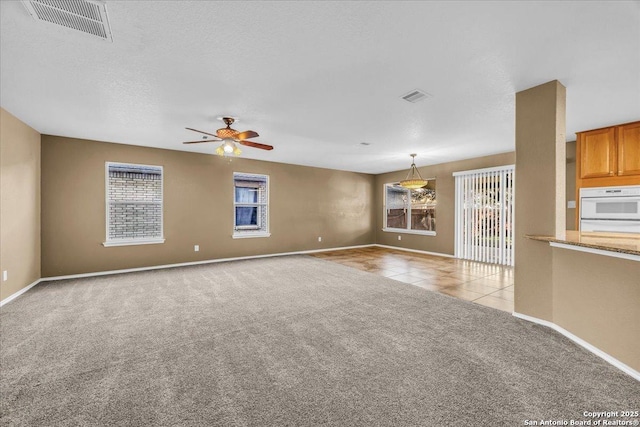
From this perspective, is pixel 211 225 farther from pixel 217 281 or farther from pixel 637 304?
pixel 637 304

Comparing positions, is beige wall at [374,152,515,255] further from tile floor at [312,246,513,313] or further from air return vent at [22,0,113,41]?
air return vent at [22,0,113,41]

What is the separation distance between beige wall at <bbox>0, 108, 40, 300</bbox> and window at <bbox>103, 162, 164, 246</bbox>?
975 mm

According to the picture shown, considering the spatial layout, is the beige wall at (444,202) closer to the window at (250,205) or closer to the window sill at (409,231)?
the window sill at (409,231)

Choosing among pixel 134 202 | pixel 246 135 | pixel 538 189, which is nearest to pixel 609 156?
pixel 538 189

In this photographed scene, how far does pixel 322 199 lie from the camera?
26.5ft

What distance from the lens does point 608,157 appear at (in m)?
3.96

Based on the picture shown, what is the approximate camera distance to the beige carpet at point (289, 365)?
1.58 metres

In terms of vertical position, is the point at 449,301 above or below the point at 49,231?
below

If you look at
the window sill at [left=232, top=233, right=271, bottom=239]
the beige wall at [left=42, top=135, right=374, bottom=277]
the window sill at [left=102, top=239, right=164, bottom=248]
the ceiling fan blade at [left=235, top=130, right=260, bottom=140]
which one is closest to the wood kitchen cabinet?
the ceiling fan blade at [left=235, top=130, right=260, bottom=140]

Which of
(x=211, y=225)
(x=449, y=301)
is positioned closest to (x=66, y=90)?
(x=211, y=225)

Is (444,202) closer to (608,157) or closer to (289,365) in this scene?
(608,157)

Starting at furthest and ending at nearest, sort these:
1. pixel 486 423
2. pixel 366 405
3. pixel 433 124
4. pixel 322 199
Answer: pixel 322 199 < pixel 433 124 < pixel 366 405 < pixel 486 423

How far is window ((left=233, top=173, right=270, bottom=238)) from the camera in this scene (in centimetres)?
669

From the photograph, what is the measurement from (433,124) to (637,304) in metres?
2.97
